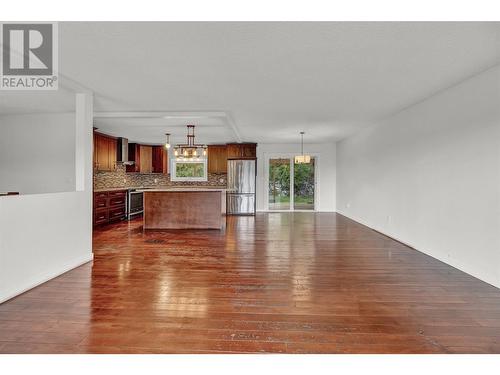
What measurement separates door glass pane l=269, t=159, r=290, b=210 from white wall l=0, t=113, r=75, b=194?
6.24 metres

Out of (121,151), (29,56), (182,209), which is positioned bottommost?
(182,209)

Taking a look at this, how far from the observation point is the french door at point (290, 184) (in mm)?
9875

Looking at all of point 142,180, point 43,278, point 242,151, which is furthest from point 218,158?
point 43,278

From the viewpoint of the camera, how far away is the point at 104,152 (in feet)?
23.1

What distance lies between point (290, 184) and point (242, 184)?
5.89 feet

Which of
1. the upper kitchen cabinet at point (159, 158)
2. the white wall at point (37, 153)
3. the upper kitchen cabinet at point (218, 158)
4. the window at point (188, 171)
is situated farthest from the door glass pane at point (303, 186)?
the white wall at point (37, 153)

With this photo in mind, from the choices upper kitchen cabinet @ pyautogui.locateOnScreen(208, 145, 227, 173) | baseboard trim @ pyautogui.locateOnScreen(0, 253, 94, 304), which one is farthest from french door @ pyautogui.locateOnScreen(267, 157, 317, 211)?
baseboard trim @ pyautogui.locateOnScreen(0, 253, 94, 304)

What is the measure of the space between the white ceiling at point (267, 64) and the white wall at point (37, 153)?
381mm

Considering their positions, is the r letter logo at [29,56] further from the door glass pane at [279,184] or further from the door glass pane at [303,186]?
the door glass pane at [303,186]

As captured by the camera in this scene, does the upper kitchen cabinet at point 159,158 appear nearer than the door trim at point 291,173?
Yes

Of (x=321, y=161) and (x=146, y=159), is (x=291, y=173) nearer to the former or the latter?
(x=321, y=161)

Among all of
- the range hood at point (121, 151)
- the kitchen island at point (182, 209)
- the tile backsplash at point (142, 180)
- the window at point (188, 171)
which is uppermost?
the range hood at point (121, 151)

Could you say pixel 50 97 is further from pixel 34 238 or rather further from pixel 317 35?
pixel 317 35

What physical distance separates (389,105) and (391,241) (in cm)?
238
